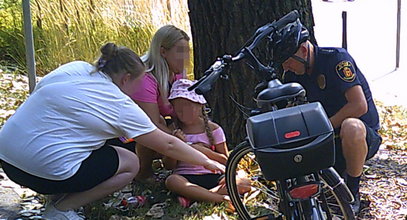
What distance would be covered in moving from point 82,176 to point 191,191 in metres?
0.72

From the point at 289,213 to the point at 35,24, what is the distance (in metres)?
6.20

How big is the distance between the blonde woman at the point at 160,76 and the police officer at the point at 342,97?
821 millimetres

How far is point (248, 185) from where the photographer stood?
4.17 m

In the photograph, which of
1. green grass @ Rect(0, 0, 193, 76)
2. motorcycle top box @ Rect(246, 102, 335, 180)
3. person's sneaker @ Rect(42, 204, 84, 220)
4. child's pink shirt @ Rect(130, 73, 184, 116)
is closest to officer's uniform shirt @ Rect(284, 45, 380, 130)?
child's pink shirt @ Rect(130, 73, 184, 116)

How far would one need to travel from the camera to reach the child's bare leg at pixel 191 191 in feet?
13.4

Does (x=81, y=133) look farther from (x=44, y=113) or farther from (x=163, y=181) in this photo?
(x=163, y=181)

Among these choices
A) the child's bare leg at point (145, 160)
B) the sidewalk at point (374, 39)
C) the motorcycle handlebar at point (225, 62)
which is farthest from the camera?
the sidewalk at point (374, 39)

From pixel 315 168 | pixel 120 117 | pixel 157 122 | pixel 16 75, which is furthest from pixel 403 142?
pixel 16 75

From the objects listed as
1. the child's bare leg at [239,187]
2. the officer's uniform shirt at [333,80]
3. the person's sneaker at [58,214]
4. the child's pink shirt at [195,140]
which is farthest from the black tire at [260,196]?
the person's sneaker at [58,214]

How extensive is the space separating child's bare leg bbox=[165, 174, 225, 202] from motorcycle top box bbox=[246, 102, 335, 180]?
5.39 feet

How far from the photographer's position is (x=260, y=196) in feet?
13.8

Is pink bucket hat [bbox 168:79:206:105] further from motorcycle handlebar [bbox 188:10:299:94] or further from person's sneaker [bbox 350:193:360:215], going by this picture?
motorcycle handlebar [bbox 188:10:299:94]

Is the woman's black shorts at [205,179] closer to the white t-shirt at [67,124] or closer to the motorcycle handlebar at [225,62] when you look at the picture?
the white t-shirt at [67,124]

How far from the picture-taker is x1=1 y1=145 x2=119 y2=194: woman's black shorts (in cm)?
371
